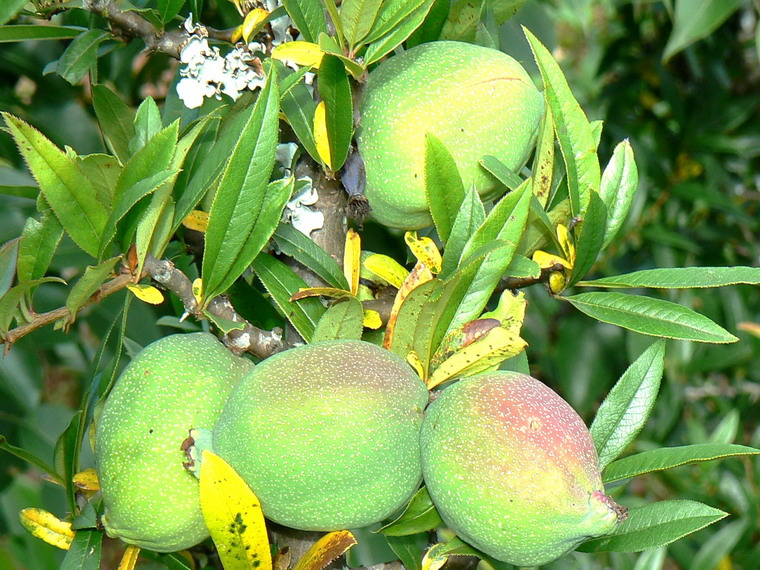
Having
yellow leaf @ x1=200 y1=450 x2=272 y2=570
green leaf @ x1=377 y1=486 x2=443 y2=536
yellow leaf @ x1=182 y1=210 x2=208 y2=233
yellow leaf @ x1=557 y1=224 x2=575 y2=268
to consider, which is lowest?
green leaf @ x1=377 y1=486 x2=443 y2=536

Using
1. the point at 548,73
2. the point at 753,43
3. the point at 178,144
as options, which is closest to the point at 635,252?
the point at 753,43

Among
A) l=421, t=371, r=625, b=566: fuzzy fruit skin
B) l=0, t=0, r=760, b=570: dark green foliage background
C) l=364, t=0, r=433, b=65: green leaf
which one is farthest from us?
l=0, t=0, r=760, b=570: dark green foliage background

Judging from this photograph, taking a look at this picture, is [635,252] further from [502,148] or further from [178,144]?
[178,144]

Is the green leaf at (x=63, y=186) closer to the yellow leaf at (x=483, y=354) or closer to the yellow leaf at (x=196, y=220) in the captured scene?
the yellow leaf at (x=196, y=220)

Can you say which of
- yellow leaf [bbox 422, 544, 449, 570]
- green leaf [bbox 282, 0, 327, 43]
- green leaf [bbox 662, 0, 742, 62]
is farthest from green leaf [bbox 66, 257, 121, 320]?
green leaf [bbox 662, 0, 742, 62]

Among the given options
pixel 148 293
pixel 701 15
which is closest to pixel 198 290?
pixel 148 293

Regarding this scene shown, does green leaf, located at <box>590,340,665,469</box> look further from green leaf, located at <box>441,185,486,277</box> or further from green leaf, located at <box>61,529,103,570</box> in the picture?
green leaf, located at <box>61,529,103,570</box>

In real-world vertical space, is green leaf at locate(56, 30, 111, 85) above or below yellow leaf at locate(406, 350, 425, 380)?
above
